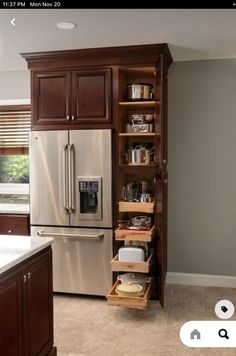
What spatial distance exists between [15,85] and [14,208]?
1314mm

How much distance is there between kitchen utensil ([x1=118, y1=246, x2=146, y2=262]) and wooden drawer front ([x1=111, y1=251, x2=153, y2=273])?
0.04m

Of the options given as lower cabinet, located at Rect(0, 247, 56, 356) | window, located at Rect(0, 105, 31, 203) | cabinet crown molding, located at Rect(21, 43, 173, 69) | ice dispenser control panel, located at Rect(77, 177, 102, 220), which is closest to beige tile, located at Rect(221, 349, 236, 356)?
lower cabinet, located at Rect(0, 247, 56, 356)

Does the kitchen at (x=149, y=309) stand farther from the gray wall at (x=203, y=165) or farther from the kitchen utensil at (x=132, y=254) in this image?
the kitchen utensil at (x=132, y=254)

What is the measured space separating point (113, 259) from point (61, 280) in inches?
23.3

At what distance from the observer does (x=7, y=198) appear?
4168 millimetres

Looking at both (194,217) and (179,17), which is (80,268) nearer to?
(194,217)

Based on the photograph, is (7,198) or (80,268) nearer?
(80,268)

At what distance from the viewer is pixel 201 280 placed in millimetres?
3605

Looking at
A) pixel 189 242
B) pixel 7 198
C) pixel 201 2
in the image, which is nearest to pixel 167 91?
pixel 189 242

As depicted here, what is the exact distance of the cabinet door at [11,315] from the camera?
5.61ft

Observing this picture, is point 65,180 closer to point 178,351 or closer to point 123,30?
point 123,30

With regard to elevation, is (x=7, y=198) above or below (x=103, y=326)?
above

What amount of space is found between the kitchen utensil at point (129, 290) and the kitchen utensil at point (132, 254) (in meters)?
0.21

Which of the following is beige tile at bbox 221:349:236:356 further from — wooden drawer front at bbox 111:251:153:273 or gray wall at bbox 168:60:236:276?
gray wall at bbox 168:60:236:276
